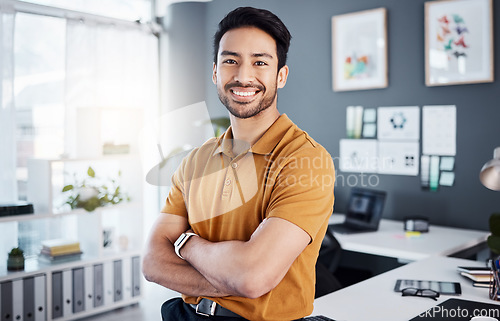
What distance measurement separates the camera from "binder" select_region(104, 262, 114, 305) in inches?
155

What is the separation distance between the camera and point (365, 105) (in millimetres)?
4062

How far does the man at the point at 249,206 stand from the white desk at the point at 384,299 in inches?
21.4

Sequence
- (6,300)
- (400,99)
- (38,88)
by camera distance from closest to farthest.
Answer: (6,300)
(400,99)
(38,88)

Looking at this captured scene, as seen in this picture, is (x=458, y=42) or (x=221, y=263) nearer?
(x=221, y=263)

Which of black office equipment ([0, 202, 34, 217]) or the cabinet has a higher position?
black office equipment ([0, 202, 34, 217])

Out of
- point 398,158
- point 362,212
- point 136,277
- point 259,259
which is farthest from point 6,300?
point 398,158

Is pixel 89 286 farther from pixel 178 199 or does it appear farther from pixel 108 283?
pixel 178 199

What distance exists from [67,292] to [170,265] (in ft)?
8.14

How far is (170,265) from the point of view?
156cm

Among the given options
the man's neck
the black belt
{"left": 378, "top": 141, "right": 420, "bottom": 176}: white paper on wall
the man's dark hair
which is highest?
the man's dark hair

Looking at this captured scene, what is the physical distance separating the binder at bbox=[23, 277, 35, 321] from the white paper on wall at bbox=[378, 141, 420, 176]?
267 centimetres

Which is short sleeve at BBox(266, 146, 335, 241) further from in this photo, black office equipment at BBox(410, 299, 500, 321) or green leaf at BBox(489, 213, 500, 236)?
green leaf at BBox(489, 213, 500, 236)

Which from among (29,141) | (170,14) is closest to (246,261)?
(29,141)

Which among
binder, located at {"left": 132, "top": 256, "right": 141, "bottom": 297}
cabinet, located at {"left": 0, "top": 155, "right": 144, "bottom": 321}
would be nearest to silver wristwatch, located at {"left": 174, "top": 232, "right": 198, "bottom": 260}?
cabinet, located at {"left": 0, "top": 155, "right": 144, "bottom": 321}
